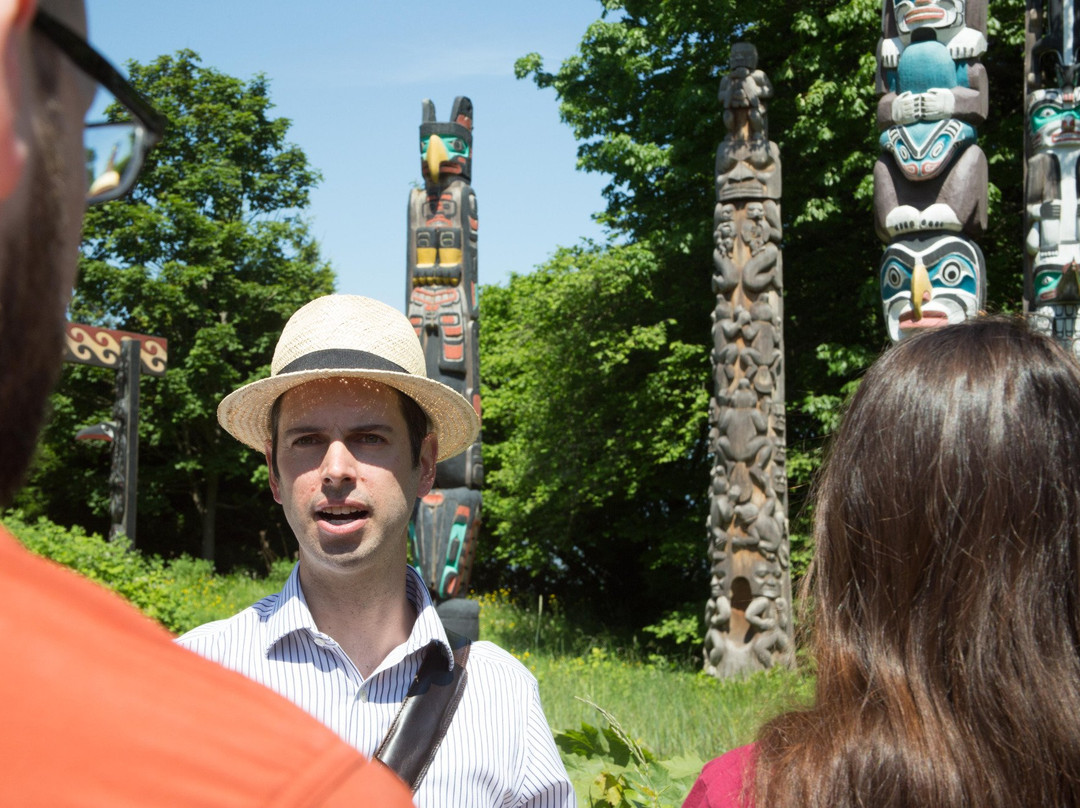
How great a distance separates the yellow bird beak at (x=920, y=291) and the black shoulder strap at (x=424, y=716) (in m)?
4.76

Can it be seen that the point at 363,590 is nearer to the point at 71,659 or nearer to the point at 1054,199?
the point at 71,659

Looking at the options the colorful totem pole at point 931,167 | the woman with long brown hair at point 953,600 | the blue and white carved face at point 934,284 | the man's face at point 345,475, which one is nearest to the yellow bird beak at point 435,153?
the colorful totem pole at point 931,167

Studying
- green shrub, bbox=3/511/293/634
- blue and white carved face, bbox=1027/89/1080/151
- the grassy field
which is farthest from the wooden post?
blue and white carved face, bbox=1027/89/1080/151

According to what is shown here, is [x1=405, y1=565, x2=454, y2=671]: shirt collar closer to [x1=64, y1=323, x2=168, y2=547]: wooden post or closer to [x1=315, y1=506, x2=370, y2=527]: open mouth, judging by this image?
[x1=315, y1=506, x2=370, y2=527]: open mouth

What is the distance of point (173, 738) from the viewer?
1.72 feet

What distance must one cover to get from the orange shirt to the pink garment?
911mm

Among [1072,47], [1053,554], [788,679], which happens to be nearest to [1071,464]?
[1053,554]

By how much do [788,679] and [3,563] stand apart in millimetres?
1355

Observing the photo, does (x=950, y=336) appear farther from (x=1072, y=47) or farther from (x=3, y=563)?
(x=1072, y=47)

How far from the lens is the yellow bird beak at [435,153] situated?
7602mm

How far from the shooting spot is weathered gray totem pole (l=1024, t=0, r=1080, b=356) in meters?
6.90

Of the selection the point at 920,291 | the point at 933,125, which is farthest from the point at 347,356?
the point at 933,125

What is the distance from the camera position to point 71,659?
51 centimetres

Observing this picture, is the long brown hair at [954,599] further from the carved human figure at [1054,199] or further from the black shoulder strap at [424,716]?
the carved human figure at [1054,199]
